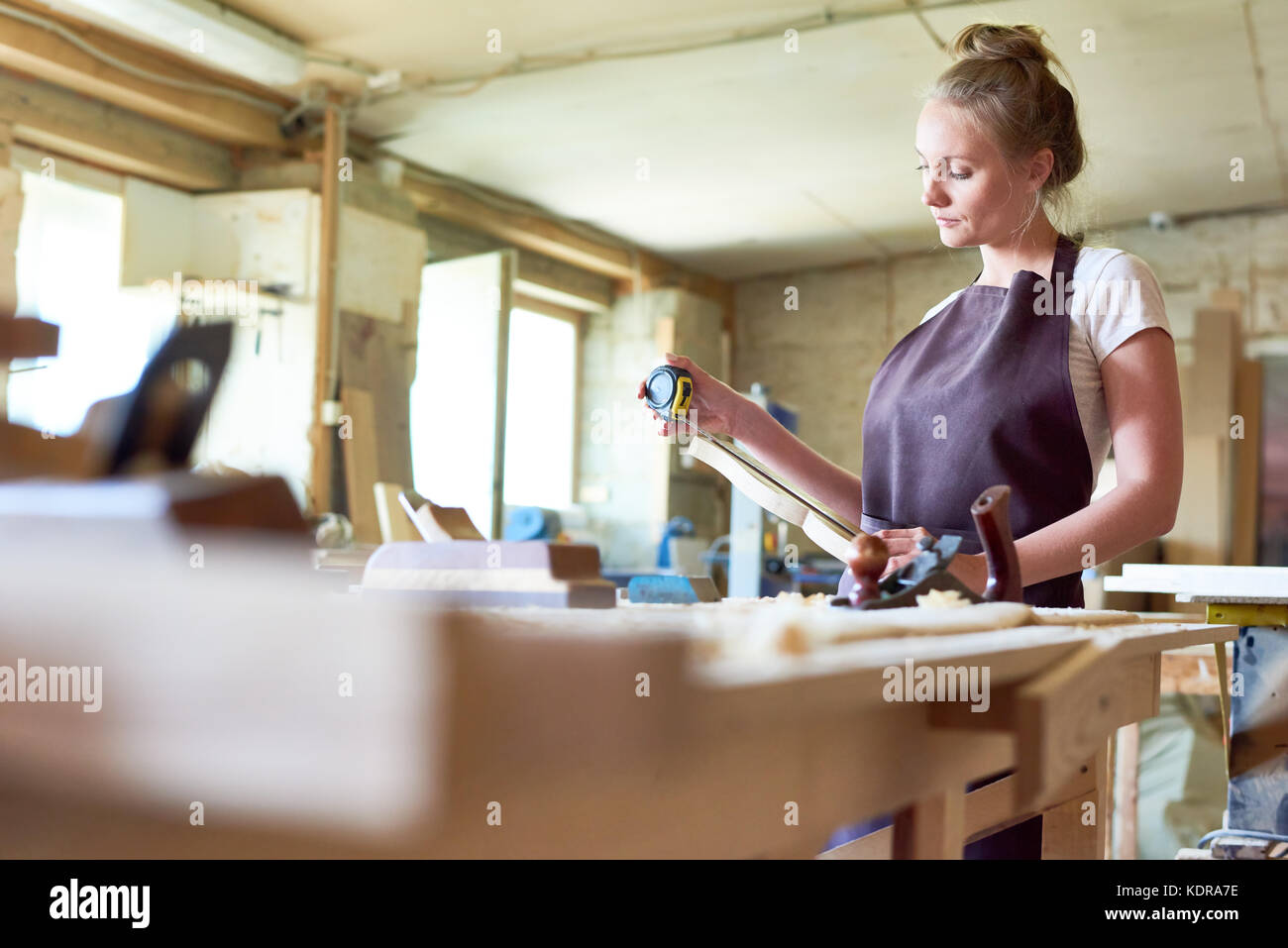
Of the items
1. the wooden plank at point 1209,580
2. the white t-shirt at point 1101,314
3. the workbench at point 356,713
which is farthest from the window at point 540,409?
the workbench at point 356,713

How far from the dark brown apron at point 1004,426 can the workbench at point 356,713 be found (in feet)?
2.93

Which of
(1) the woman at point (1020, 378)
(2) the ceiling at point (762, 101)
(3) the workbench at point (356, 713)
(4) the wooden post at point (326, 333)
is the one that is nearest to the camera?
(3) the workbench at point (356, 713)

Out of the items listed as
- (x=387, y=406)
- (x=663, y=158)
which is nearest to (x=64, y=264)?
(x=387, y=406)

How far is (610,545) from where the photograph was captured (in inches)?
331

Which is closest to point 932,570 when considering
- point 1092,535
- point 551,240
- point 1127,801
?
point 1092,535

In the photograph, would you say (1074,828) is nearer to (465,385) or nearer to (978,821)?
(978,821)

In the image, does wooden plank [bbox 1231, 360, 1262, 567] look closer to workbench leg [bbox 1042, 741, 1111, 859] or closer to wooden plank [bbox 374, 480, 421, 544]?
wooden plank [bbox 374, 480, 421, 544]

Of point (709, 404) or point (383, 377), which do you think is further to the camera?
point (383, 377)

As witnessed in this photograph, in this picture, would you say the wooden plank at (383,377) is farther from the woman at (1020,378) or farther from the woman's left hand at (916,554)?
the woman's left hand at (916,554)

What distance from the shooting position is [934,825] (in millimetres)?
776

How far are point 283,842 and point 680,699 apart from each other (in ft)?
0.51

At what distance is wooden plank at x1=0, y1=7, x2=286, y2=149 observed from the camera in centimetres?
452

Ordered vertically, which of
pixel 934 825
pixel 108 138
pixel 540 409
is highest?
pixel 108 138

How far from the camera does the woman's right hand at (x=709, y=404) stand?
4.25 ft
